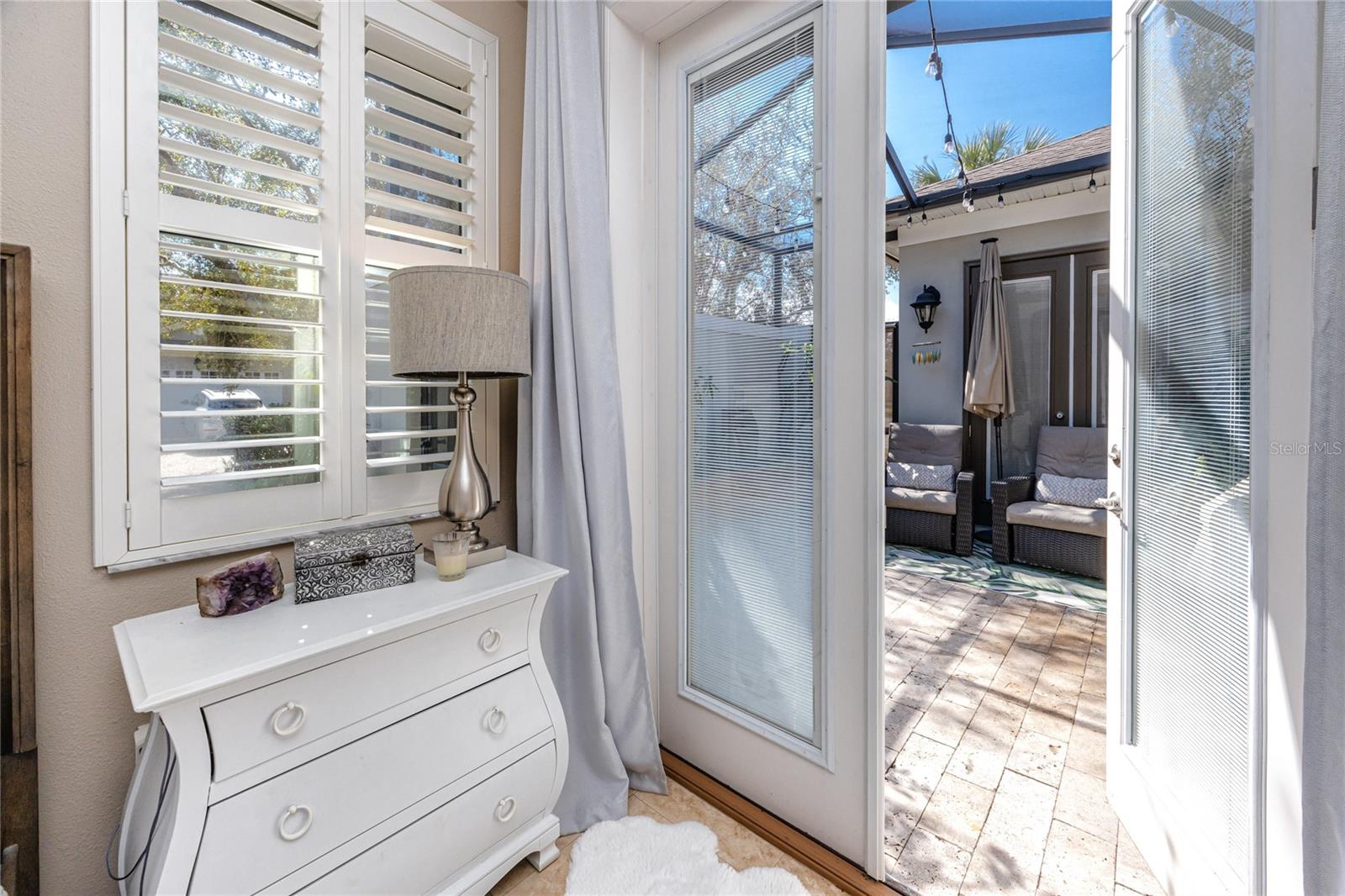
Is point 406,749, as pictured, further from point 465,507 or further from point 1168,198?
point 1168,198

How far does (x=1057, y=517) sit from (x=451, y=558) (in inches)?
163

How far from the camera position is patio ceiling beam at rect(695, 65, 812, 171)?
1.54m

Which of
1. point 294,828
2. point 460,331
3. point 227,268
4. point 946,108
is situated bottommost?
point 294,828

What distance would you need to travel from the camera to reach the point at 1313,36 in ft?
2.90

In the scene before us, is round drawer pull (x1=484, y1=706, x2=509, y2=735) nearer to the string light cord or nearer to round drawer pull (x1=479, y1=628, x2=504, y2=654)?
round drawer pull (x1=479, y1=628, x2=504, y2=654)

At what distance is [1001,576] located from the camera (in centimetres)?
394

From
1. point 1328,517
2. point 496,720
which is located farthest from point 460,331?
point 1328,517

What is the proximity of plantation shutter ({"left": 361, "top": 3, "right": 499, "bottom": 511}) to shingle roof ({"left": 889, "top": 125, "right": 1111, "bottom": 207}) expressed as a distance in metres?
4.28

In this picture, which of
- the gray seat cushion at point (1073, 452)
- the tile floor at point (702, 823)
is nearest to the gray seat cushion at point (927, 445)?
the gray seat cushion at point (1073, 452)

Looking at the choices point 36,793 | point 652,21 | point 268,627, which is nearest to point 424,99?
point 652,21

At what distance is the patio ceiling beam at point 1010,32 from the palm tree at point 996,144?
1.10m

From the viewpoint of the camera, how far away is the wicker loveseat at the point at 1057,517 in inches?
147

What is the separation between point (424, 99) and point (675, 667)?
200 centimetres

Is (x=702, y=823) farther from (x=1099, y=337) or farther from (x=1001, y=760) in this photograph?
(x=1099, y=337)
